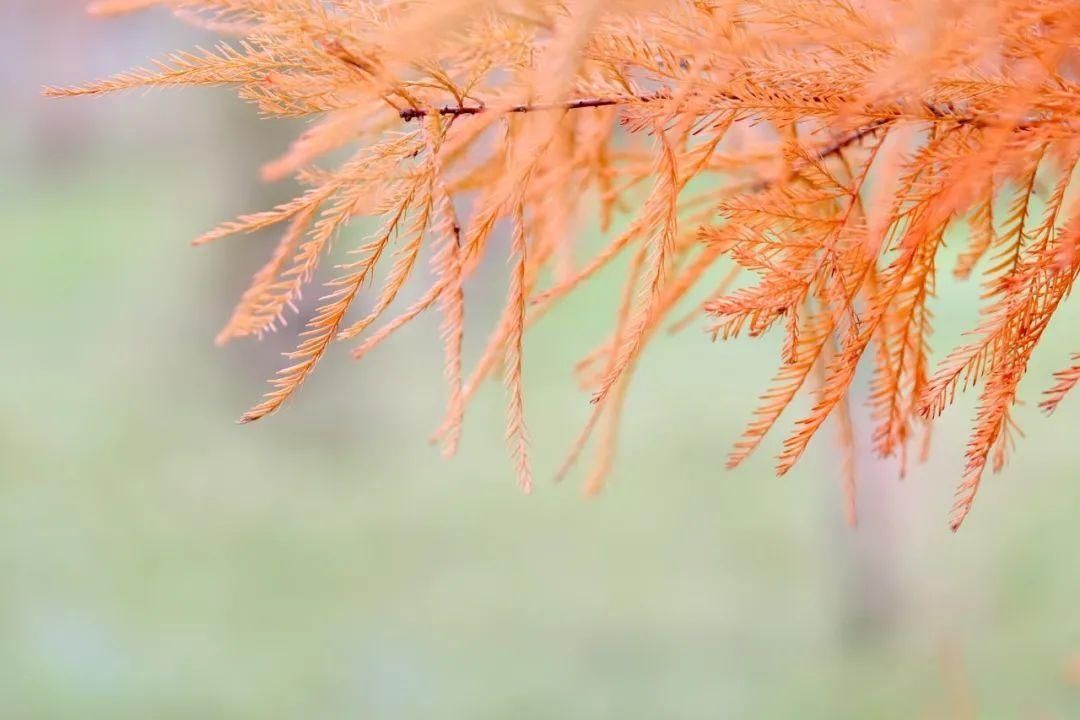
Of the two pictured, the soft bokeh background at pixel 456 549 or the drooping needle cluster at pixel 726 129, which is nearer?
the drooping needle cluster at pixel 726 129

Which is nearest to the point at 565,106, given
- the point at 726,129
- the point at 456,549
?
the point at 726,129

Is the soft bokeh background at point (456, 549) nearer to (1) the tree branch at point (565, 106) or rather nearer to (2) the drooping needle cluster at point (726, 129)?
(2) the drooping needle cluster at point (726, 129)

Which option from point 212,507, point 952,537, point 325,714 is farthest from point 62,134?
point 952,537

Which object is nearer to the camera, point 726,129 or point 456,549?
point 726,129

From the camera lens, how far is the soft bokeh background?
11.1 ft

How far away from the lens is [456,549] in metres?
4.23

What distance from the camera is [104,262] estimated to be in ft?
23.5

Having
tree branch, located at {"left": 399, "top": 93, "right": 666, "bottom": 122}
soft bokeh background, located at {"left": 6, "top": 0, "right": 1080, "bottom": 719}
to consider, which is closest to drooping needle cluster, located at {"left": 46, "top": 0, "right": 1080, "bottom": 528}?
tree branch, located at {"left": 399, "top": 93, "right": 666, "bottom": 122}

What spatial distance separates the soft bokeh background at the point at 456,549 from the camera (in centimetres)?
340

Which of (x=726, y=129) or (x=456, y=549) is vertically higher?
(x=726, y=129)

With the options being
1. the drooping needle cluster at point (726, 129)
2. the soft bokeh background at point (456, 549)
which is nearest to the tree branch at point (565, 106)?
the drooping needle cluster at point (726, 129)

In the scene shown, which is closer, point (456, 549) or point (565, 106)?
point (565, 106)

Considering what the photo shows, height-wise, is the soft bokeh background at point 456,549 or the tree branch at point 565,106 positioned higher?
the tree branch at point 565,106

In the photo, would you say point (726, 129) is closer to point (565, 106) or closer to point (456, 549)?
point (565, 106)
